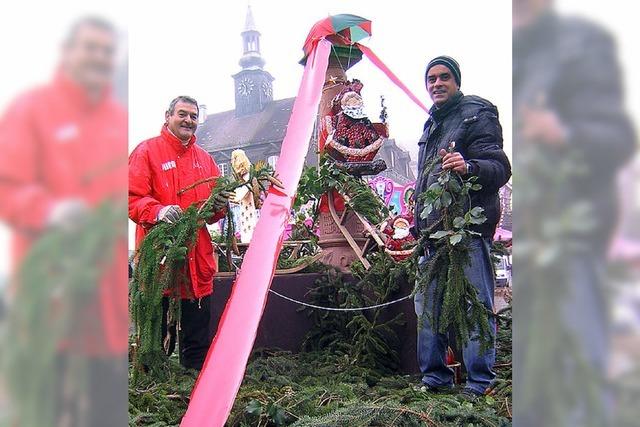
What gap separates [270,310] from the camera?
3.72m

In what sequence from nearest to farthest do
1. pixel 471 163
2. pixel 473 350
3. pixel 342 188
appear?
pixel 471 163 → pixel 473 350 → pixel 342 188

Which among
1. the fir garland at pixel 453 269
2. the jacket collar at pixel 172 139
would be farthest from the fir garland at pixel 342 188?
the fir garland at pixel 453 269

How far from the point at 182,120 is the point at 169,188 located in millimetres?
359

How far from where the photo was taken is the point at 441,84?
262 cm

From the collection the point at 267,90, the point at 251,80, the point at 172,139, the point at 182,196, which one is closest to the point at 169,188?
the point at 182,196

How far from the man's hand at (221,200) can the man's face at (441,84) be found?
1068 millimetres

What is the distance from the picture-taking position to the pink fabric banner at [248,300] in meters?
1.86
